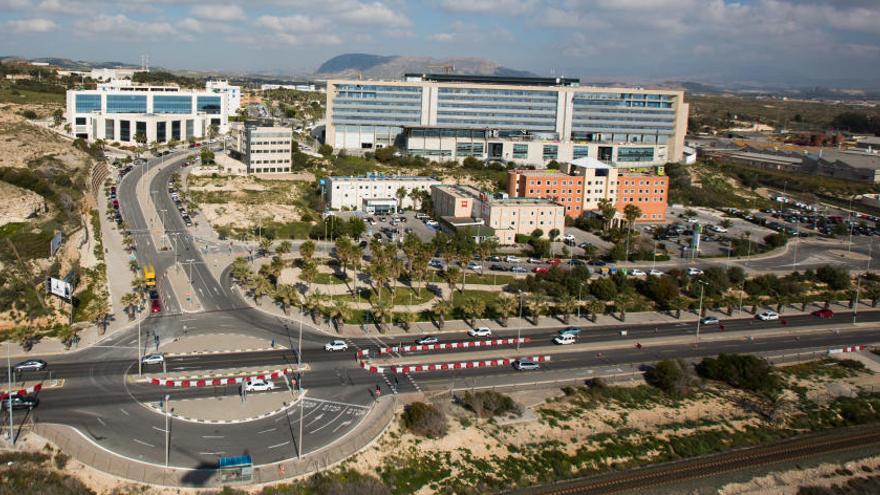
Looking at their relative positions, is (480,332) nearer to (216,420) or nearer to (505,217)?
(216,420)

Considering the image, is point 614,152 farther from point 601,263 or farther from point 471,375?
point 471,375

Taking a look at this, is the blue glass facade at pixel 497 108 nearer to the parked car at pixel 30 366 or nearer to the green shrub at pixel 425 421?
the parked car at pixel 30 366

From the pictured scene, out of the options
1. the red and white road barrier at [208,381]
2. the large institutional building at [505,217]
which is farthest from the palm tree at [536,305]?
the red and white road barrier at [208,381]

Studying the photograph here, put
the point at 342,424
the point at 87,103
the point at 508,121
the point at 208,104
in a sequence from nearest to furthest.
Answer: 1. the point at 342,424
2. the point at 87,103
3. the point at 508,121
4. the point at 208,104

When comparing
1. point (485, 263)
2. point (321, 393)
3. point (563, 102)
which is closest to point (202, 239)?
point (485, 263)

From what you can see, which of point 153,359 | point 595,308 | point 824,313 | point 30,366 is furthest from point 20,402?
point 824,313

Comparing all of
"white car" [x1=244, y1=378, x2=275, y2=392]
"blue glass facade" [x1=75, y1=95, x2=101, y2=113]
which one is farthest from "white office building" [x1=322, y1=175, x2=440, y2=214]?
"blue glass facade" [x1=75, y1=95, x2=101, y2=113]

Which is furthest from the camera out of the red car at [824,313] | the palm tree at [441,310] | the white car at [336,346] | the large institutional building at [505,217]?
the large institutional building at [505,217]
